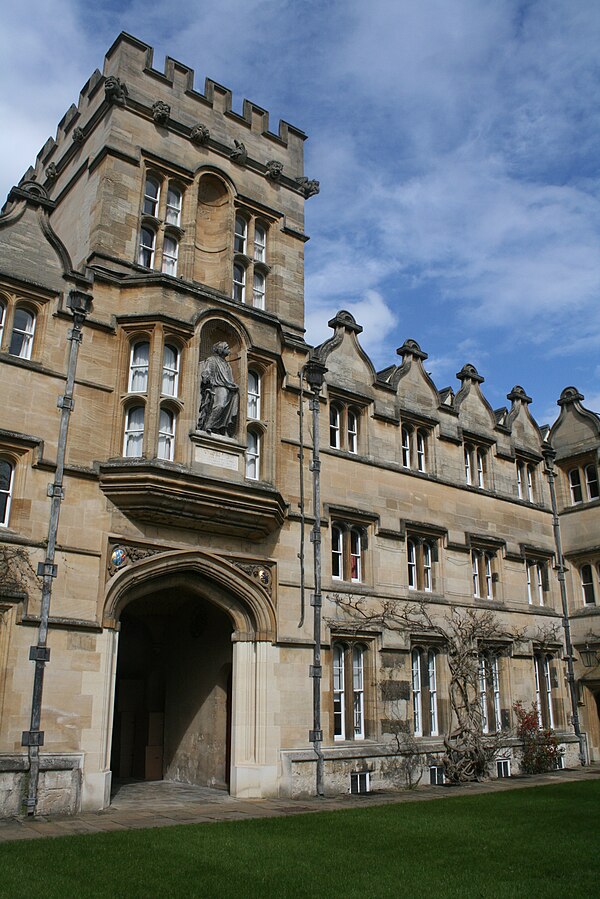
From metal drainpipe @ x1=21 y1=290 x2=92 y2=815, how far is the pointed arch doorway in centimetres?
127

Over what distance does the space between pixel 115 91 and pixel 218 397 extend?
7.57 meters

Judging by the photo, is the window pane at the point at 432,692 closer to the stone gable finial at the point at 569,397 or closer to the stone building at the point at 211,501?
the stone building at the point at 211,501

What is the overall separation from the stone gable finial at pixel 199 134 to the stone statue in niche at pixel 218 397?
5.63 m

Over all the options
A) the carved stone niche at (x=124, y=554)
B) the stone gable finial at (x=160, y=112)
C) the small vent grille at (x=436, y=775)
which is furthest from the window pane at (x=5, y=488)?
the small vent grille at (x=436, y=775)

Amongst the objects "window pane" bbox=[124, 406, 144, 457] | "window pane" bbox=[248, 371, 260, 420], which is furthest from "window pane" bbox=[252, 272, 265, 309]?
"window pane" bbox=[124, 406, 144, 457]

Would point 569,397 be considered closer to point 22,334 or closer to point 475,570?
point 475,570

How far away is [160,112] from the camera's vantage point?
1884cm

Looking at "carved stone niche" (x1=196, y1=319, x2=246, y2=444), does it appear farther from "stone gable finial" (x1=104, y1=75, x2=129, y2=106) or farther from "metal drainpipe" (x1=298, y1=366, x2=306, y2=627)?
"stone gable finial" (x1=104, y1=75, x2=129, y2=106)

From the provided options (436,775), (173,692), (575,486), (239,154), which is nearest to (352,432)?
(239,154)

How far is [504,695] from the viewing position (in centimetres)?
2223

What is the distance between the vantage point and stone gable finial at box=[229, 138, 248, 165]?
2030 cm

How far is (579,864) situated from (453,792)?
8.00 metres

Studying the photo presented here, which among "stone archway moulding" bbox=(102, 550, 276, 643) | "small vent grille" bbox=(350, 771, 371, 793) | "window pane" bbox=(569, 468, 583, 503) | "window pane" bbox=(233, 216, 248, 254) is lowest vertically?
"small vent grille" bbox=(350, 771, 371, 793)

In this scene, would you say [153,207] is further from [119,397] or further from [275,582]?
[275,582]
